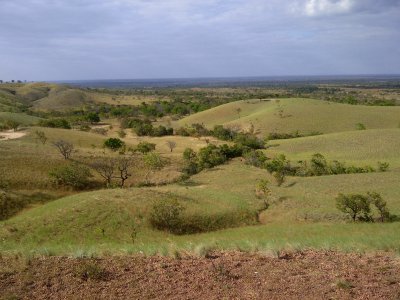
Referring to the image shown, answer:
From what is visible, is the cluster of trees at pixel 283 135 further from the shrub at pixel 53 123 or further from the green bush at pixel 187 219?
the green bush at pixel 187 219

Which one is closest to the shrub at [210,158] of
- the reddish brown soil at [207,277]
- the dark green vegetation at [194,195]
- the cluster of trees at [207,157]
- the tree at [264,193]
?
the cluster of trees at [207,157]

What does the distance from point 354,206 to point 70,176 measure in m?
27.0

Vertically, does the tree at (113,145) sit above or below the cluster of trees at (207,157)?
above

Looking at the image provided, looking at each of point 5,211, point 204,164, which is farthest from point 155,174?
point 5,211

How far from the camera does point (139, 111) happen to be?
132m

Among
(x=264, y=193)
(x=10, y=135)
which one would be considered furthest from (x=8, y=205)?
(x=10, y=135)

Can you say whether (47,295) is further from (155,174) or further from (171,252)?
(155,174)

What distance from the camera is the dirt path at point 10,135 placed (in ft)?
196

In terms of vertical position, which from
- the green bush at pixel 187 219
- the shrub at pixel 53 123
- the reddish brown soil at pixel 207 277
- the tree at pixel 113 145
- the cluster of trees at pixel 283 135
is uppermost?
the reddish brown soil at pixel 207 277

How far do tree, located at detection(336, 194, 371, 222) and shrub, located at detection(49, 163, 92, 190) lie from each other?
83.9 ft

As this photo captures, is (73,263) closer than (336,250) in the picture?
Yes

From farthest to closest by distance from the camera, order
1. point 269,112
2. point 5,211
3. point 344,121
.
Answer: point 269,112 → point 344,121 → point 5,211

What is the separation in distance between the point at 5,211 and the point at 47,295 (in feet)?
88.1

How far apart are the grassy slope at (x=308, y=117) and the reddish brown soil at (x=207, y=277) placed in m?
81.0
